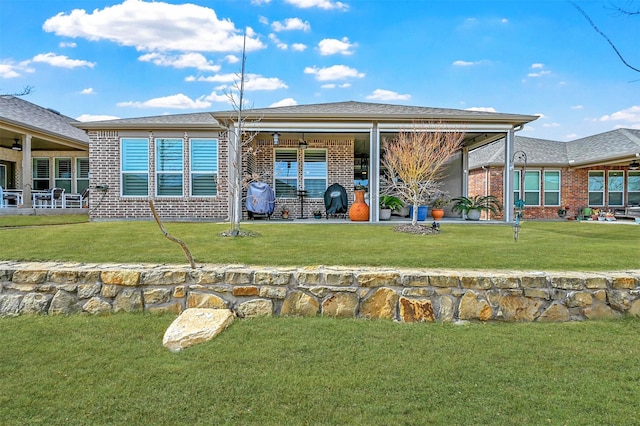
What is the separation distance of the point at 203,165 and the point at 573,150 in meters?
17.4

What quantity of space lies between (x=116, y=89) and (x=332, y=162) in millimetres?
9256

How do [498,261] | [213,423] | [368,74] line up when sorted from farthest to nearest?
1. [368,74]
2. [498,261]
3. [213,423]

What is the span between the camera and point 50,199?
14.5 m

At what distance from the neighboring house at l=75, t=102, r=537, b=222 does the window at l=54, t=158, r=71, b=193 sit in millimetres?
5789

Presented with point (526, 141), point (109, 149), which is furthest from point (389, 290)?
point (526, 141)

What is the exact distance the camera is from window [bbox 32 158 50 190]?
15711mm

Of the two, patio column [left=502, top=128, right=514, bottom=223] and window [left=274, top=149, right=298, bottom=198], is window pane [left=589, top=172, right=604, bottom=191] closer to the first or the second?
patio column [left=502, top=128, right=514, bottom=223]

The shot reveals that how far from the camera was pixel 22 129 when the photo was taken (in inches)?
477

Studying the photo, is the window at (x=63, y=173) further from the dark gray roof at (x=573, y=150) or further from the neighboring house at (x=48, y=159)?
the dark gray roof at (x=573, y=150)

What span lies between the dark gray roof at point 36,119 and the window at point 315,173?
24.8 ft

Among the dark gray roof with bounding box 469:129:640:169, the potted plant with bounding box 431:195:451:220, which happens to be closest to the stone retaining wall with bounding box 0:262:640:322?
the potted plant with bounding box 431:195:451:220

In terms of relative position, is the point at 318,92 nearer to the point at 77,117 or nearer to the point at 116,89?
the point at 116,89

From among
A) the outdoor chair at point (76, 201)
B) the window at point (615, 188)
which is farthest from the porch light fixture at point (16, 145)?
the window at point (615, 188)

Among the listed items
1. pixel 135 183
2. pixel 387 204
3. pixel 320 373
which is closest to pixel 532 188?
pixel 387 204
